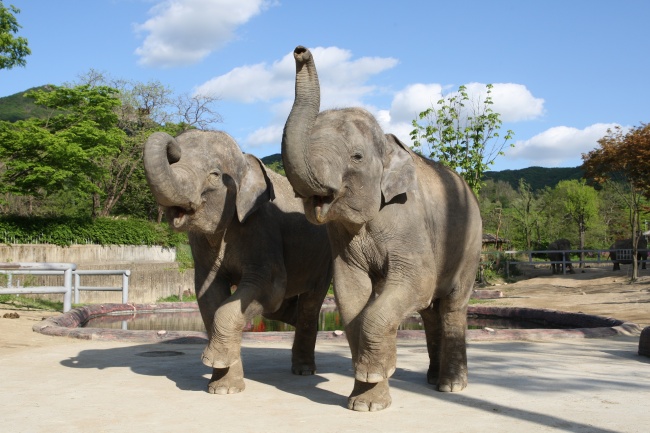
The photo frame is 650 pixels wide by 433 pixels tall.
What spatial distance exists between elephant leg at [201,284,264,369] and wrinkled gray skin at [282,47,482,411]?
0.84 m

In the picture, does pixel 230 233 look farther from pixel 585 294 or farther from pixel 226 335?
pixel 585 294

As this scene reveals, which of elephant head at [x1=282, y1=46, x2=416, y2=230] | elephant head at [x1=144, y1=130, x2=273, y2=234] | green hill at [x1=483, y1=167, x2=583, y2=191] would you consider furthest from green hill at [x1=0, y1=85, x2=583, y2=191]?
elephant head at [x1=282, y1=46, x2=416, y2=230]

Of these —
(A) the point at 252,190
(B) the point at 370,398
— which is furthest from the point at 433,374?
(A) the point at 252,190

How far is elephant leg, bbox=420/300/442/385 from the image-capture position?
6.03m

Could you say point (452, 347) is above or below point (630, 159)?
below

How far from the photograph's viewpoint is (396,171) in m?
4.94

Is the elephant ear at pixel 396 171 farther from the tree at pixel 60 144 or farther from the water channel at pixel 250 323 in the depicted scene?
the tree at pixel 60 144

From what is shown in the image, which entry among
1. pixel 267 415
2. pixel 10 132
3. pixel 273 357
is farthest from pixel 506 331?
pixel 10 132

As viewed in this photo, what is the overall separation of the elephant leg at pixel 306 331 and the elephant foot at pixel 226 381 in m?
1.11

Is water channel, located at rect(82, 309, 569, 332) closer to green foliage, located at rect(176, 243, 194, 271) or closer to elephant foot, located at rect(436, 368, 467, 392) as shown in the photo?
elephant foot, located at rect(436, 368, 467, 392)

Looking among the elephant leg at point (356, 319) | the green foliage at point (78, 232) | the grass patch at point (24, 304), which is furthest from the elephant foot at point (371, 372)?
the green foliage at point (78, 232)

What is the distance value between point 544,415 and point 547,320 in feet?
34.6

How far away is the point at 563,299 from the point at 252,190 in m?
16.4

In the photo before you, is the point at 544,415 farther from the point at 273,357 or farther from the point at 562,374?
the point at 273,357
